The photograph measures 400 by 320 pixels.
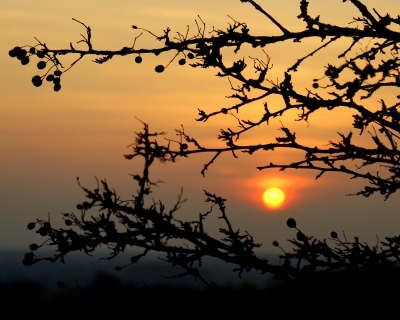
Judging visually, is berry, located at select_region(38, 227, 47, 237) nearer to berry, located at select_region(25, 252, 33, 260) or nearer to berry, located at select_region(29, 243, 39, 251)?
berry, located at select_region(25, 252, 33, 260)

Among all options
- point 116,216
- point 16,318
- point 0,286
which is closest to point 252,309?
point 116,216

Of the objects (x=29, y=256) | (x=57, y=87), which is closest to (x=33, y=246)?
(x=29, y=256)

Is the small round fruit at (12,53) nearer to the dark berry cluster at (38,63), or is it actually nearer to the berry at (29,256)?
the dark berry cluster at (38,63)

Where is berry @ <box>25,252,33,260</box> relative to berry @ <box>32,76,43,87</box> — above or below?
below

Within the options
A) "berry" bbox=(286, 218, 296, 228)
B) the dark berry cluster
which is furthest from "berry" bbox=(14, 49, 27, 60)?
"berry" bbox=(286, 218, 296, 228)

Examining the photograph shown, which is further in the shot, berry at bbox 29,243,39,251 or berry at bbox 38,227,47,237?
berry at bbox 29,243,39,251

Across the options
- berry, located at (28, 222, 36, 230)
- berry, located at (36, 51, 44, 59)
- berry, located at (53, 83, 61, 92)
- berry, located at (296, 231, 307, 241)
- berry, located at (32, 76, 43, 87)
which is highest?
berry, located at (36, 51, 44, 59)

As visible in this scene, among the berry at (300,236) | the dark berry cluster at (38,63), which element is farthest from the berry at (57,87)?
the berry at (300,236)

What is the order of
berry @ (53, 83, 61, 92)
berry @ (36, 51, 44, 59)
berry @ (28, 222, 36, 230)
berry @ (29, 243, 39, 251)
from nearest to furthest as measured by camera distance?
berry @ (36, 51, 44, 59) < berry @ (53, 83, 61, 92) < berry @ (28, 222, 36, 230) < berry @ (29, 243, 39, 251)

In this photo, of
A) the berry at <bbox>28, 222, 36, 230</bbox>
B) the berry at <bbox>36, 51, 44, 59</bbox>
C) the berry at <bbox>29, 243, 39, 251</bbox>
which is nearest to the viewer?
the berry at <bbox>36, 51, 44, 59</bbox>

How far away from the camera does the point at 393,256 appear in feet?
18.7

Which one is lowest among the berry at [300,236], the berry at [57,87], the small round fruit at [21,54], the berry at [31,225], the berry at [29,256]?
the berry at [300,236]

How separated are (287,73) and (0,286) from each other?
19.5 meters

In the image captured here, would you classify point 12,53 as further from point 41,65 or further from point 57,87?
point 57,87
